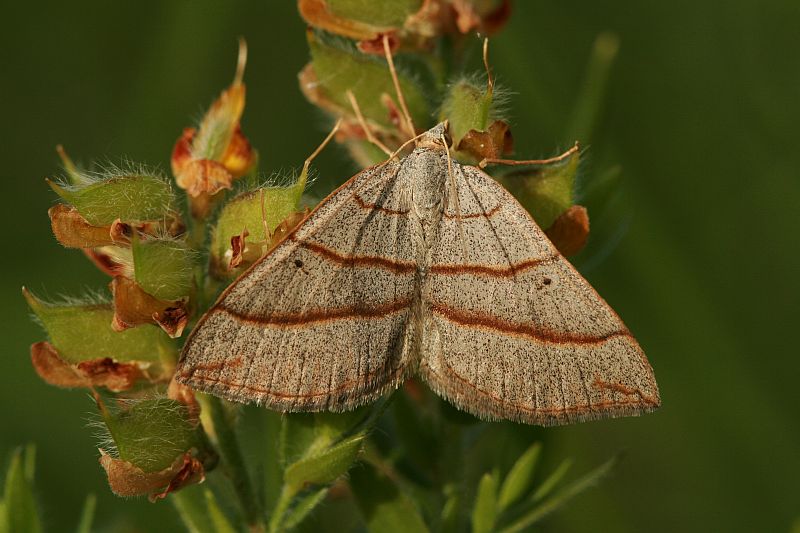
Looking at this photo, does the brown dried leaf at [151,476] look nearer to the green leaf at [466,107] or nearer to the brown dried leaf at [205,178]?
the brown dried leaf at [205,178]

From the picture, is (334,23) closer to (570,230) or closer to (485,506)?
(570,230)

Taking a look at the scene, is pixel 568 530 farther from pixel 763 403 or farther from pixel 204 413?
pixel 204 413

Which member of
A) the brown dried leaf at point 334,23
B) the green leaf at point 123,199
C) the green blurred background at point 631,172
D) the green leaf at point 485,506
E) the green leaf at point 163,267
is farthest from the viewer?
the green blurred background at point 631,172

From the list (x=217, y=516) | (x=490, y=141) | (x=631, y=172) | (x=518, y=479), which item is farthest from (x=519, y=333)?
(x=631, y=172)

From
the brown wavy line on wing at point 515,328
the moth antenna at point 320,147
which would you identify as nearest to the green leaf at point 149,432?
the moth antenna at point 320,147

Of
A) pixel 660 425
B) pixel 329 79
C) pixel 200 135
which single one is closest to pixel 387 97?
pixel 329 79

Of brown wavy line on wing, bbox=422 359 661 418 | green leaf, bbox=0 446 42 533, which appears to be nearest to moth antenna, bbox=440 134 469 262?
brown wavy line on wing, bbox=422 359 661 418

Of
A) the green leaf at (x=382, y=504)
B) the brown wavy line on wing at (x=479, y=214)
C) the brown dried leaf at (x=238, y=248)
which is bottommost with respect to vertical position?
the green leaf at (x=382, y=504)
